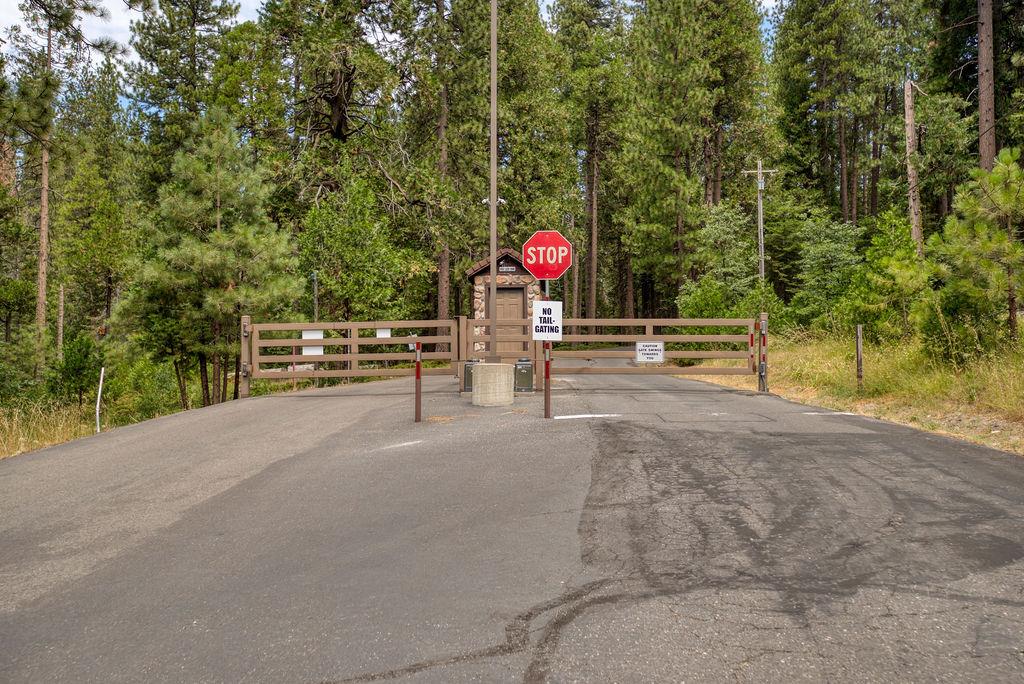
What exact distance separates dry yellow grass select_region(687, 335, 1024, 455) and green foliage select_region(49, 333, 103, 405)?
21.1 meters

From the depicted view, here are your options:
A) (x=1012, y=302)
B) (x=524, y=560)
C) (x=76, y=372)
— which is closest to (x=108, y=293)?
(x=76, y=372)

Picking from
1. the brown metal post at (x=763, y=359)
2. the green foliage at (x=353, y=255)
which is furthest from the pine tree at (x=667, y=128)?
the brown metal post at (x=763, y=359)

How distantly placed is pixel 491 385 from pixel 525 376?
2.23 m

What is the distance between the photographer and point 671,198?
37812 mm

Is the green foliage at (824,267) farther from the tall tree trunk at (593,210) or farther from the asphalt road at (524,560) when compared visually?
the asphalt road at (524,560)

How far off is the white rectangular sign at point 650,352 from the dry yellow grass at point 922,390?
2944mm

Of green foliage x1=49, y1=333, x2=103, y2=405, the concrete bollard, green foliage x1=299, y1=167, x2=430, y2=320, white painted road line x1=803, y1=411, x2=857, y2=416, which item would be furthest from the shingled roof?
white painted road line x1=803, y1=411, x2=857, y2=416

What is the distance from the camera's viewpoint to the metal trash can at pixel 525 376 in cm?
1529

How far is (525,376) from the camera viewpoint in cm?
1531

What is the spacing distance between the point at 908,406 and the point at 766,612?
9.54 metres

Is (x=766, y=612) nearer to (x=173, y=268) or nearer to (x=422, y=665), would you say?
(x=422, y=665)

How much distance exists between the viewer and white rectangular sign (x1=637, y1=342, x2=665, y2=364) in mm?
15820

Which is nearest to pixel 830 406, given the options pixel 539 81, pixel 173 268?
pixel 173 268

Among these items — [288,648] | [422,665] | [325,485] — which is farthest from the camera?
[325,485]
